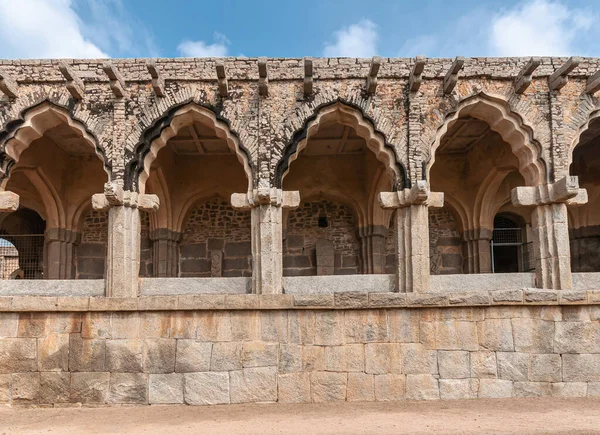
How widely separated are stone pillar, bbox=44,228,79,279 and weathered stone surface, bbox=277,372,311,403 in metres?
5.92

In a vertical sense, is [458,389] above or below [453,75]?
below

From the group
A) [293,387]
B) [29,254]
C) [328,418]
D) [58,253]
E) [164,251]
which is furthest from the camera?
[29,254]

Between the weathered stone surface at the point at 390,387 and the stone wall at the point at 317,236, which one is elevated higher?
the stone wall at the point at 317,236

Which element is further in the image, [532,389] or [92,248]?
[92,248]

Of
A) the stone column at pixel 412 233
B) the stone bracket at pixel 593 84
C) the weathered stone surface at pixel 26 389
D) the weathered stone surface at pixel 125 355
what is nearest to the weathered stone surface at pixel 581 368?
the stone column at pixel 412 233

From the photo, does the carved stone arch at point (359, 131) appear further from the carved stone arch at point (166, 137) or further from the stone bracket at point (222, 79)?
the stone bracket at point (222, 79)

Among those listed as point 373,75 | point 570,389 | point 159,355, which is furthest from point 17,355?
point 570,389

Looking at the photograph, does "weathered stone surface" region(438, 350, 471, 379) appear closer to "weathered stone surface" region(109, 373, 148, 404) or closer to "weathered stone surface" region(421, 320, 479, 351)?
"weathered stone surface" region(421, 320, 479, 351)

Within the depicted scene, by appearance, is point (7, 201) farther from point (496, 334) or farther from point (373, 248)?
point (496, 334)

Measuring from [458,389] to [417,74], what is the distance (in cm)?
437

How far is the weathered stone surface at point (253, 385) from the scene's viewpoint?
6203mm

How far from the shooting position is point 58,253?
9.81 meters

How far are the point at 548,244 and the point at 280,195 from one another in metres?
3.90

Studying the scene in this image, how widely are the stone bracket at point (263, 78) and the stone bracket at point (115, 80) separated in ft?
6.53
